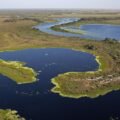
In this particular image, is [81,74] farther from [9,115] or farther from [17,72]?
[9,115]

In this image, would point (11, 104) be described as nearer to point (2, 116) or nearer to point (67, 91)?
point (2, 116)

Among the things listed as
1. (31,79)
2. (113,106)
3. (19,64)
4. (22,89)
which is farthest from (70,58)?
(113,106)

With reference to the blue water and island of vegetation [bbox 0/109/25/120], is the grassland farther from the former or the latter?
island of vegetation [bbox 0/109/25/120]

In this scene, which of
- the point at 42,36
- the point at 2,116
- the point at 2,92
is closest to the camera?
the point at 2,116

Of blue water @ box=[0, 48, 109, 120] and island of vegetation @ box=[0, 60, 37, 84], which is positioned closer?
blue water @ box=[0, 48, 109, 120]

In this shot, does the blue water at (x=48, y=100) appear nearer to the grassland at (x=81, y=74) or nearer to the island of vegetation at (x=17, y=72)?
the island of vegetation at (x=17, y=72)

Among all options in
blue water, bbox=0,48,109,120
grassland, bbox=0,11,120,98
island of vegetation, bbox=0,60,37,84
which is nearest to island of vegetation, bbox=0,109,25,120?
blue water, bbox=0,48,109,120

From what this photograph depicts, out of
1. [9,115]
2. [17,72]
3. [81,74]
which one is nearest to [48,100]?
[9,115]
